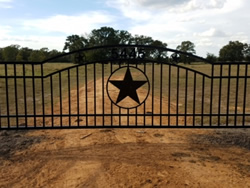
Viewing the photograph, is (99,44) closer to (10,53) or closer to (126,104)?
→ (10,53)

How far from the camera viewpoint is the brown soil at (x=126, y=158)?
4.12 metres

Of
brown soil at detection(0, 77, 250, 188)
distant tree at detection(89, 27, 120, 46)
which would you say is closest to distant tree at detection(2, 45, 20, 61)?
distant tree at detection(89, 27, 120, 46)

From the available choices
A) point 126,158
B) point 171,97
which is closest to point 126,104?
point 171,97

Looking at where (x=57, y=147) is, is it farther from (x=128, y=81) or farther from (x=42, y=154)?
(x=128, y=81)

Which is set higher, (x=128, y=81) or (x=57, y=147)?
(x=128, y=81)

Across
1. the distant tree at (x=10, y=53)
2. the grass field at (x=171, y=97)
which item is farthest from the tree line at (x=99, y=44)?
the grass field at (x=171, y=97)

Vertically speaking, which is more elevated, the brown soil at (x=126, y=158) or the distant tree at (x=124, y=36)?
the distant tree at (x=124, y=36)

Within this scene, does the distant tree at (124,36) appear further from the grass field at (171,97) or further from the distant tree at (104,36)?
the grass field at (171,97)

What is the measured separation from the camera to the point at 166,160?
489 centimetres

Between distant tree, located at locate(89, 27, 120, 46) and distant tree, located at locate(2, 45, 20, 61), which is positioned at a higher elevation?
distant tree, located at locate(89, 27, 120, 46)

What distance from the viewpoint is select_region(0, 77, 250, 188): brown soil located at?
4.12 m

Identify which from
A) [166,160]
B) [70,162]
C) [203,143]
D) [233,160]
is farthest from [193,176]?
[70,162]

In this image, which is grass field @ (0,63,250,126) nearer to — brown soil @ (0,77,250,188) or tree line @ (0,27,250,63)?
brown soil @ (0,77,250,188)

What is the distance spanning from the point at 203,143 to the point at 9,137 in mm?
4223
